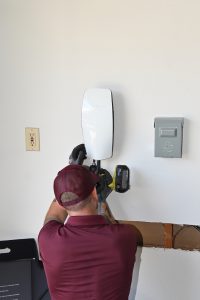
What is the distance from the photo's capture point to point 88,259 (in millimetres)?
1162

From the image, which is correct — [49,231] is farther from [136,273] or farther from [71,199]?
[136,273]

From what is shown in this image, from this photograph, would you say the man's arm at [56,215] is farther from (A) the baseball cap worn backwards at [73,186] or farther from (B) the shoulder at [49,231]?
(A) the baseball cap worn backwards at [73,186]

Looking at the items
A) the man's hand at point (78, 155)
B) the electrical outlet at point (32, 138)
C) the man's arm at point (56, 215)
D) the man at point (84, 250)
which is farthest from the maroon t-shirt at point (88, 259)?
the electrical outlet at point (32, 138)

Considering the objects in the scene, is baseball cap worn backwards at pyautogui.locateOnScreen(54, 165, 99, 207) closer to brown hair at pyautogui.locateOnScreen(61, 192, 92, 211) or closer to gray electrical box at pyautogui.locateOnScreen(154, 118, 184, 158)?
brown hair at pyautogui.locateOnScreen(61, 192, 92, 211)

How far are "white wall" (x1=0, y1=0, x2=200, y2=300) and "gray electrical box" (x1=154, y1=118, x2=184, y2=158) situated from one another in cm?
5

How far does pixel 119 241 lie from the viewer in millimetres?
1186

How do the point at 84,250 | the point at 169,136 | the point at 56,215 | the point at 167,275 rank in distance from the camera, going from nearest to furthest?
the point at 84,250
the point at 56,215
the point at 169,136
the point at 167,275

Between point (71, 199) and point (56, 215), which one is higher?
point (71, 199)

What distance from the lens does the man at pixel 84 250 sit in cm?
116

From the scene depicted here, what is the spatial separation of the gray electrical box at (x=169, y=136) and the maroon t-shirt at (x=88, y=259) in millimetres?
446

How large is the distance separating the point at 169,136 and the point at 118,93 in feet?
0.89

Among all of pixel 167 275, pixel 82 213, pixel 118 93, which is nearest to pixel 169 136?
pixel 118 93

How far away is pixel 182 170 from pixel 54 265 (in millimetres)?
678

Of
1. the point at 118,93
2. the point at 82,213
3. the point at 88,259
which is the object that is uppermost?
the point at 118,93
